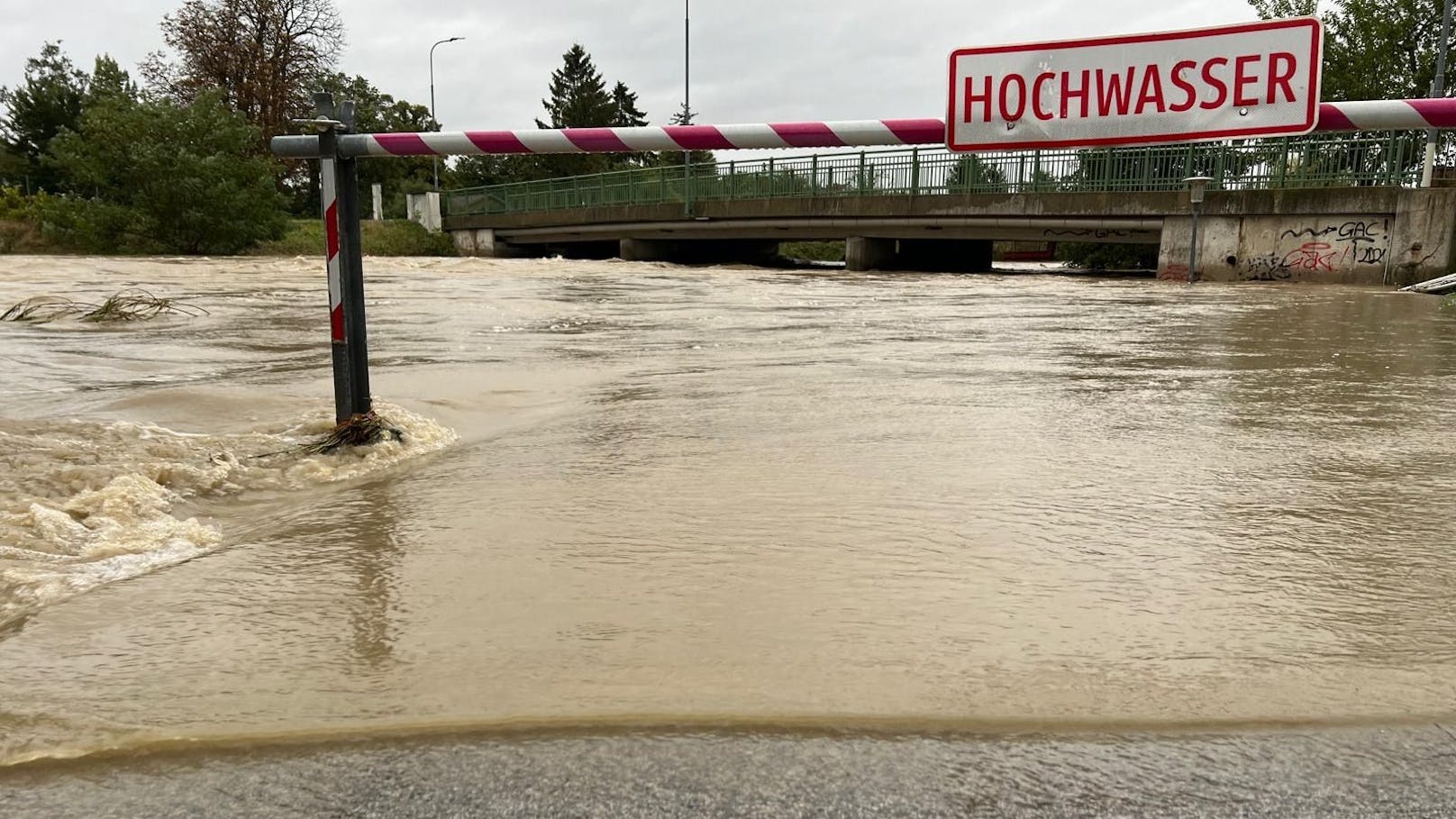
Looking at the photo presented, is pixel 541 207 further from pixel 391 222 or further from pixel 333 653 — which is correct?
pixel 333 653

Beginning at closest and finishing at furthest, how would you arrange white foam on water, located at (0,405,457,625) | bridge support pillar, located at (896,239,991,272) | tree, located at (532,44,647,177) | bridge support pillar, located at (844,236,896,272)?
white foam on water, located at (0,405,457,625), bridge support pillar, located at (844,236,896,272), bridge support pillar, located at (896,239,991,272), tree, located at (532,44,647,177)

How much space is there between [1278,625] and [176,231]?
31754 mm

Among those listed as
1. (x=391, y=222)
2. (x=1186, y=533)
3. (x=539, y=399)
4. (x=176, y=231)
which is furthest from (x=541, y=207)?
(x=1186, y=533)

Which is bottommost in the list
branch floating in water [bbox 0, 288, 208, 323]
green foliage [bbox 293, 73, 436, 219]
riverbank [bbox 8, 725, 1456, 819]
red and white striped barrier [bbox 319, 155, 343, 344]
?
riverbank [bbox 8, 725, 1456, 819]

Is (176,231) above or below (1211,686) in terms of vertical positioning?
above

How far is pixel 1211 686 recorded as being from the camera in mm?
1782

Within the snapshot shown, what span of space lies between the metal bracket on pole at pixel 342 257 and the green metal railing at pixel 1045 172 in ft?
35.0

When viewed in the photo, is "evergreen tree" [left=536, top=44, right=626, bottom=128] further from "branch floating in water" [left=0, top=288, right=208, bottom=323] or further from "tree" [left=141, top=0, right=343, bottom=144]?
"branch floating in water" [left=0, top=288, right=208, bottom=323]

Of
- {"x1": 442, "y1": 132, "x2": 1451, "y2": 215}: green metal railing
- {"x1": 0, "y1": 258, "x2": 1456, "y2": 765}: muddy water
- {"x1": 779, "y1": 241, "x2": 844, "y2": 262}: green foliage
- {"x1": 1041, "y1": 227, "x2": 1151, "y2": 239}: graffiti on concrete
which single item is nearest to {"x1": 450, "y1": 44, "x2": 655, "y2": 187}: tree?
{"x1": 779, "y1": 241, "x2": 844, "y2": 262}: green foliage

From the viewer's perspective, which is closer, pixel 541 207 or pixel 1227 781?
pixel 1227 781

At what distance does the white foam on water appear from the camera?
2508mm

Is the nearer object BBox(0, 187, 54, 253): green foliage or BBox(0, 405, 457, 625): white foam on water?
BBox(0, 405, 457, 625): white foam on water

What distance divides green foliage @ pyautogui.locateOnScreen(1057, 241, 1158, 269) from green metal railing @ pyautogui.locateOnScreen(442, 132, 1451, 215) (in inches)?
243

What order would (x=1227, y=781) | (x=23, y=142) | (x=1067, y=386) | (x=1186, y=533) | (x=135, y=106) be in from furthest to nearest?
1. (x=23, y=142)
2. (x=135, y=106)
3. (x=1067, y=386)
4. (x=1186, y=533)
5. (x=1227, y=781)
